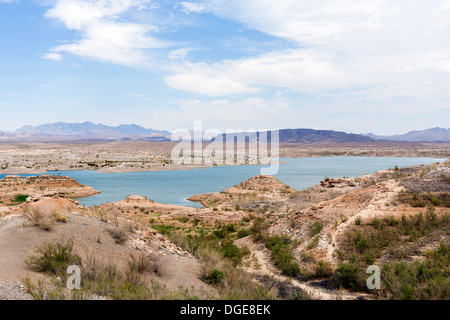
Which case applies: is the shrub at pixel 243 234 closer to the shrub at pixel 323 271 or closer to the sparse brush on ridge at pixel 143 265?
the shrub at pixel 323 271

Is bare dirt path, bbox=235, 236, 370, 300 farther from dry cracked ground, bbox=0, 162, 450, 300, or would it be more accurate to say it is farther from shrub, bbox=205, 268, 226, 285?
shrub, bbox=205, 268, 226, 285

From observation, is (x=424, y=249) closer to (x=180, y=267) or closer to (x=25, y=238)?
(x=180, y=267)

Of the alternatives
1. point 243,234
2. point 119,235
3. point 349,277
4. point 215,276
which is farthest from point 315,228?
point 119,235

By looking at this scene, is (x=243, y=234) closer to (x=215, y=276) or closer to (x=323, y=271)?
(x=323, y=271)

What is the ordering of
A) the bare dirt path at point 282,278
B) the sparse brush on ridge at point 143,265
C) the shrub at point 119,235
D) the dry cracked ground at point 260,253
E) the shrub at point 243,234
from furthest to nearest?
the shrub at point 243,234, the shrub at point 119,235, the bare dirt path at point 282,278, the sparse brush on ridge at point 143,265, the dry cracked ground at point 260,253

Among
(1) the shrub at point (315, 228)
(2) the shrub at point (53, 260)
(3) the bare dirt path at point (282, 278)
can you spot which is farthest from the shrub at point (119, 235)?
(1) the shrub at point (315, 228)

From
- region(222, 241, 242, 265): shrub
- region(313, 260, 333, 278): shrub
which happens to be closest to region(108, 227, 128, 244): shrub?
region(222, 241, 242, 265): shrub

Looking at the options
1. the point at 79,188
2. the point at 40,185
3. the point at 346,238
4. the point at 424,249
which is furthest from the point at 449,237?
the point at 40,185

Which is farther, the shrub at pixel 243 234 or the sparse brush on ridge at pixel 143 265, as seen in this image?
the shrub at pixel 243 234
